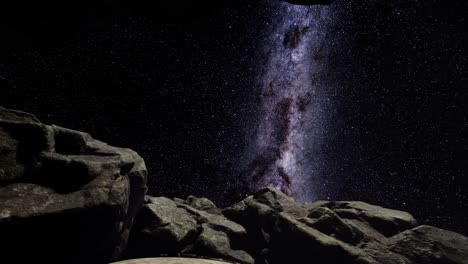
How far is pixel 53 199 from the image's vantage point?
6.44 metres

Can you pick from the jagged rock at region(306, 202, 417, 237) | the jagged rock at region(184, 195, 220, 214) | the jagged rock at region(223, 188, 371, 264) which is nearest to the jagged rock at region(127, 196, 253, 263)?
the jagged rock at region(223, 188, 371, 264)

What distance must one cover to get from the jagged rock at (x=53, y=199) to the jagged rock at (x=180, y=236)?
96cm

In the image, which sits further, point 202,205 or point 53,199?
point 202,205

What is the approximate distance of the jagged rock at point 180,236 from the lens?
873 cm

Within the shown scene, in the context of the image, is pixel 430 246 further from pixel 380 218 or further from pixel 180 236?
pixel 180 236

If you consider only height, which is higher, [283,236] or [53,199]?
[53,199]

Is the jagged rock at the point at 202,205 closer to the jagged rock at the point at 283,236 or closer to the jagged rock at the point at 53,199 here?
the jagged rock at the point at 283,236

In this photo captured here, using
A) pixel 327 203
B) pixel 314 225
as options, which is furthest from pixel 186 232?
pixel 327 203

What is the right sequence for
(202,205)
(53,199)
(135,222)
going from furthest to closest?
1. (202,205)
2. (135,222)
3. (53,199)

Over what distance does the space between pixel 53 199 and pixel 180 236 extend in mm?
3778

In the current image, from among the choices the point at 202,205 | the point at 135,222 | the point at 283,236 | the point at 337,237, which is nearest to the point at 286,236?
the point at 283,236

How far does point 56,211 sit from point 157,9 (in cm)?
781

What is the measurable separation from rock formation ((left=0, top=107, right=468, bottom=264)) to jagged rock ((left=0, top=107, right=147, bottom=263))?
0.8 inches

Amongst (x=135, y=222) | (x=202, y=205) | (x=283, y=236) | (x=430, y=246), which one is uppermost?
(x=430, y=246)
